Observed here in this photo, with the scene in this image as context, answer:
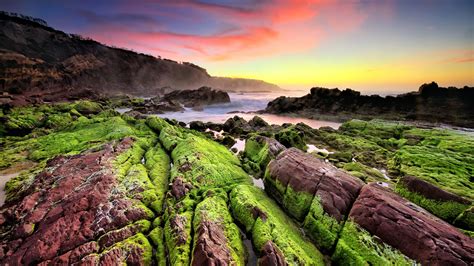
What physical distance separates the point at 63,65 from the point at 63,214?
79.1m

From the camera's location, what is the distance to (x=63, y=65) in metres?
67.2

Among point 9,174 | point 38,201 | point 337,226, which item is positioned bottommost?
point 9,174

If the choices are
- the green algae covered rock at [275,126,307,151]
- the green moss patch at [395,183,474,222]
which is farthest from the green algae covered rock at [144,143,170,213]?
the green moss patch at [395,183,474,222]

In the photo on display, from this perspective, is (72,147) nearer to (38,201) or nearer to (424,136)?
(38,201)

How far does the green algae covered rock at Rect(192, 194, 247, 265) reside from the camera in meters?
5.38

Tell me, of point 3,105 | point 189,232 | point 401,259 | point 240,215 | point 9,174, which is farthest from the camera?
point 3,105

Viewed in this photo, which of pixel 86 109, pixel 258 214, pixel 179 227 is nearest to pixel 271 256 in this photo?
pixel 258 214

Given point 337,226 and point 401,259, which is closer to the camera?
point 401,259

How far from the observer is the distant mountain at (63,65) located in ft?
155

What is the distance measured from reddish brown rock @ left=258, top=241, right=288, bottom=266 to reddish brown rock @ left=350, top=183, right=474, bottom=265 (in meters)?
2.50

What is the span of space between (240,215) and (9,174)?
40.4 feet

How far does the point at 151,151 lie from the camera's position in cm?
1213

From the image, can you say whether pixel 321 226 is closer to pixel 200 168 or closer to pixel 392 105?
pixel 200 168

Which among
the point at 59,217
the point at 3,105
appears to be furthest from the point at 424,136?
the point at 3,105
